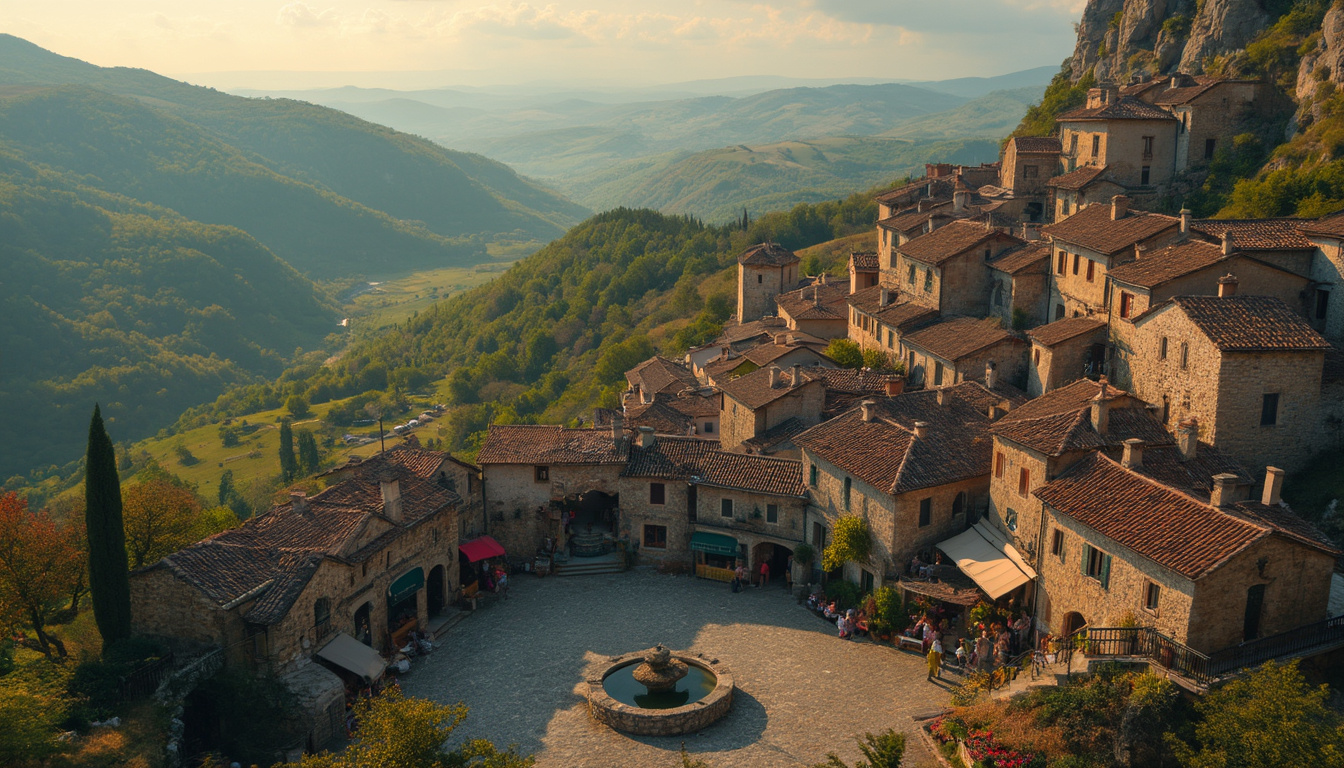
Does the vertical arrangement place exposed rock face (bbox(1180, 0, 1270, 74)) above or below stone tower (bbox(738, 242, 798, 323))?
above

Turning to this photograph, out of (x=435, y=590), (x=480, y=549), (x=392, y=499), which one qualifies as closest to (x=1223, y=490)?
(x=392, y=499)

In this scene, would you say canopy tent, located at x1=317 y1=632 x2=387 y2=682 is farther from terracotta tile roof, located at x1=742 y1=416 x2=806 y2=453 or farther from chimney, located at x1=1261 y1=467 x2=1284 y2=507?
chimney, located at x1=1261 y1=467 x2=1284 y2=507

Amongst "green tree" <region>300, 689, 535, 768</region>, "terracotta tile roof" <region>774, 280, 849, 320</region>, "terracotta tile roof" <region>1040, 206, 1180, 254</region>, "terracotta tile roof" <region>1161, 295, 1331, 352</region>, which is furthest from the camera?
"terracotta tile roof" <region>774, 280, 849, 320</region>

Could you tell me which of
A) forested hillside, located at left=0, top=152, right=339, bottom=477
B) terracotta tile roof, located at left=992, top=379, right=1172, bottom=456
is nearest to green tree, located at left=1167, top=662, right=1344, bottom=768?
terracotta tile roof, located at left=992, top=379, right=1172, bottom=456

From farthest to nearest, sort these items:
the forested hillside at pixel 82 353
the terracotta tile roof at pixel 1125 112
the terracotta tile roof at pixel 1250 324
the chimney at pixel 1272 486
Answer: the forested hillside at pixel 82 353 < the terracotta tile roof at pixel 1125 112 < the terracotta tile roof at pixel 1250 324 < the chimney at pixel 1272 486

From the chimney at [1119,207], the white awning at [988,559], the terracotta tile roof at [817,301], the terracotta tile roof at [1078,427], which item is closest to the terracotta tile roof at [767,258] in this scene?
the terracotta tile roof at [817,301]

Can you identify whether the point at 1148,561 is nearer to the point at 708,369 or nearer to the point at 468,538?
the point at 468,538

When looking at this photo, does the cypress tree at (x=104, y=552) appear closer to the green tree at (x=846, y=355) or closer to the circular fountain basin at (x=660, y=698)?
the circular fountain basin at (x=660, y=698)

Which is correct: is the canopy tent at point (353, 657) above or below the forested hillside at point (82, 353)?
above
